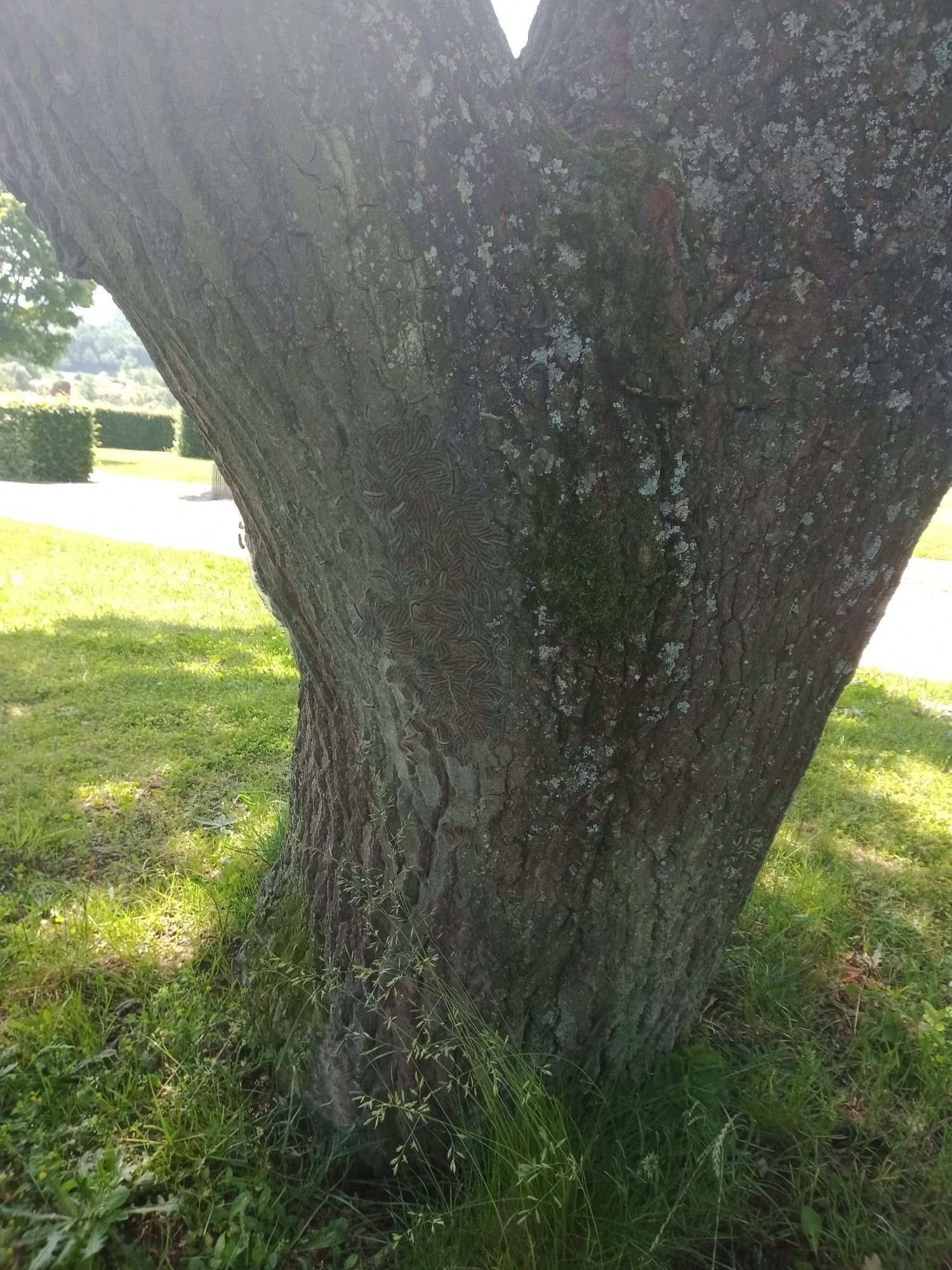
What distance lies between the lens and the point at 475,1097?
1.90m

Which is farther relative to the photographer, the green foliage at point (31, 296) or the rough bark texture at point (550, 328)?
the green foliage at point (31, 296)

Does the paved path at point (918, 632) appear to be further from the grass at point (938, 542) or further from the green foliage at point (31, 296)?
the green foliage at point (31, 296)

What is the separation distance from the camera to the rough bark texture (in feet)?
4.41

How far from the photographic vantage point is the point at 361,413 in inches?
58.4

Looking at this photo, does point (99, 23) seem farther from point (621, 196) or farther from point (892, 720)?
point (892, 720)

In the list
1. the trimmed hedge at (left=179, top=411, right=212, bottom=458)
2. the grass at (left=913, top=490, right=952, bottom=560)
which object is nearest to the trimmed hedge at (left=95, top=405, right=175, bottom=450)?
the trimmed hedge at (left=179, top=411, right=212, bottom=458)

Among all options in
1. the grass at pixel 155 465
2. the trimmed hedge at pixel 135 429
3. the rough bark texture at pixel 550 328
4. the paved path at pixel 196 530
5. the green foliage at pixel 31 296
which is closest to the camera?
the rough bark texture at pixel 550 328

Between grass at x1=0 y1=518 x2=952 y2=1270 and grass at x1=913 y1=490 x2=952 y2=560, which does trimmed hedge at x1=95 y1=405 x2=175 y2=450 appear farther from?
grass at x1=0 y1=518 x2=952 y2=1270

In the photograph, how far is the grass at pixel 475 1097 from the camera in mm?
1766

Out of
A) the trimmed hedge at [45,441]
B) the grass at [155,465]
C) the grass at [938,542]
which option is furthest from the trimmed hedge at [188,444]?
the grass at [938,542]

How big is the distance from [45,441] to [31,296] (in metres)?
4.25

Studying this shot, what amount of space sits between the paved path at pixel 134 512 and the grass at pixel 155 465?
2.34 m

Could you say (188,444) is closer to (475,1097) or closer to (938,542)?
(938,542)

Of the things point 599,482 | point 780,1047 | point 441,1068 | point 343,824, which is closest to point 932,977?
point 780,1047
